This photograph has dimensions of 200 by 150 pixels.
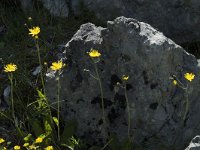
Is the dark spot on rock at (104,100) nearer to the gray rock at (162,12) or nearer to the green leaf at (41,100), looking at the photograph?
the green leaf at (41,100)

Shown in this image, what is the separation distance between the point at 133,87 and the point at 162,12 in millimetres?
1808

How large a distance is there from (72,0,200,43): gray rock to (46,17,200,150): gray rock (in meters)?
1.34

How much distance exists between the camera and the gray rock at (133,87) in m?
4.12

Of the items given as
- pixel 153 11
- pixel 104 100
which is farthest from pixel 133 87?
pixel 153 11

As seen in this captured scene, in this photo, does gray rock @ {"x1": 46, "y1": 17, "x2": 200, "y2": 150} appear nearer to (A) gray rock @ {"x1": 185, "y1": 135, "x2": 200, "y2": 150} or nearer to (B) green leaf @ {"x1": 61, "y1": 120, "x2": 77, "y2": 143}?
(B) green leaf @ {"x1": 61, "y1": 120, "x2": 77, "y2": 143}

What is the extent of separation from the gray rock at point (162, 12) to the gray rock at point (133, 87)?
1.34m

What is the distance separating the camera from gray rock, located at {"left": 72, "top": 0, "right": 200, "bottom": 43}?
5.66 m

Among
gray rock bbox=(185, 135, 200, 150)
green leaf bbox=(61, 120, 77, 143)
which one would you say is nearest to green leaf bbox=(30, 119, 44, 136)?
green leaf bbox=(61, 120, 77, 143)

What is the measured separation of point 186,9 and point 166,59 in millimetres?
1813

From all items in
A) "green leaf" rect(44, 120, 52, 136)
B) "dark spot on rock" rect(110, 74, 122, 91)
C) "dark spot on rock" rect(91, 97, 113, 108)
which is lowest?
"green leaf" rect(44, 120, 52, 136)

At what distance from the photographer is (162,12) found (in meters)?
5.70

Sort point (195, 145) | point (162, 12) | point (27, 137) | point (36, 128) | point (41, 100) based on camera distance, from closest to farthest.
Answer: point (195, 145) < point (27, 137) < point (36, 128) < point (41, 100) < point (162, 12)

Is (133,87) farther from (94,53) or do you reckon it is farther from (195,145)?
(195,145)

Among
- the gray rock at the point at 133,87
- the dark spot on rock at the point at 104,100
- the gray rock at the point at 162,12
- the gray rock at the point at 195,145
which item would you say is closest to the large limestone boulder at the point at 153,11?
the gray rock at the point at 162,12
